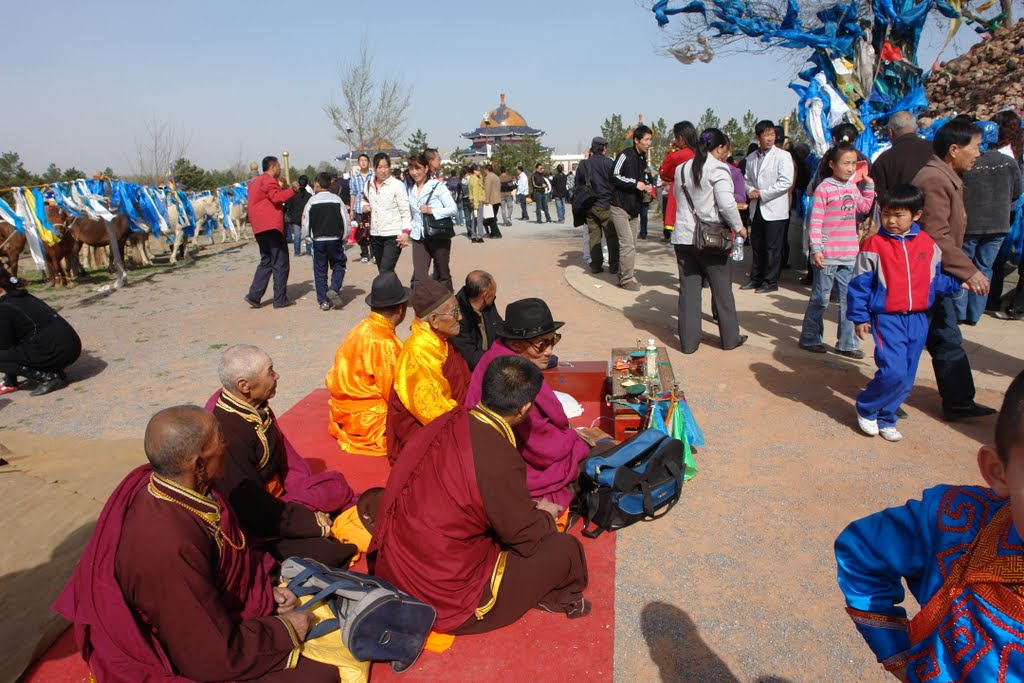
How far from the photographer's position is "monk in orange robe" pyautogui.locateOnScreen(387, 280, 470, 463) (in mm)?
4141

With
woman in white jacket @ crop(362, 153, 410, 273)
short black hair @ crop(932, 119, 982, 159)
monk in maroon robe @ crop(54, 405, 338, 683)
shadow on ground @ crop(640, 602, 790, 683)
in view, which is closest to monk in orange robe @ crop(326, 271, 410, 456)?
monk in maroon robe @ crop(54, 405, 338, 683)

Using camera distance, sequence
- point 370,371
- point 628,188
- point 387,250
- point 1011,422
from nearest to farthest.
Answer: point 1011,422 < point 370,371 < point 628,188 < point 387,250

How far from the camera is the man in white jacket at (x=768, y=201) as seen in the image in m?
7.77

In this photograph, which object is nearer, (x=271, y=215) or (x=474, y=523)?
(x=474, y=523)

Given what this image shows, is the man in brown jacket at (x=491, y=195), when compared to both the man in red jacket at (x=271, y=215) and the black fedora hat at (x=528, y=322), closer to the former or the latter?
the man in red jacket at (x=271, y=215)

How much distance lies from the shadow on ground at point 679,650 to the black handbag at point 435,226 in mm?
6022

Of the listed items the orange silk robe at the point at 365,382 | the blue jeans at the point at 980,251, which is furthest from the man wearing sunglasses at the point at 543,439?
the blue jeans at the point at 980,251

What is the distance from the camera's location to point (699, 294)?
20.7 feet

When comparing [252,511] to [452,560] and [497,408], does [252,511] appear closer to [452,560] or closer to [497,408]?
[452,560]

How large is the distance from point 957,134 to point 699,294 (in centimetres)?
231

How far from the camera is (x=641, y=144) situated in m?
8.58

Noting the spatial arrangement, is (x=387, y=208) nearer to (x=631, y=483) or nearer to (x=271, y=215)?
(x=271, y=215)

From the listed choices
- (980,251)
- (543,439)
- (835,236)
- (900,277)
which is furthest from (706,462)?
(980,251)

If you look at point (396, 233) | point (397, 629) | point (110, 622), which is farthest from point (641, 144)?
point (110, 622)
